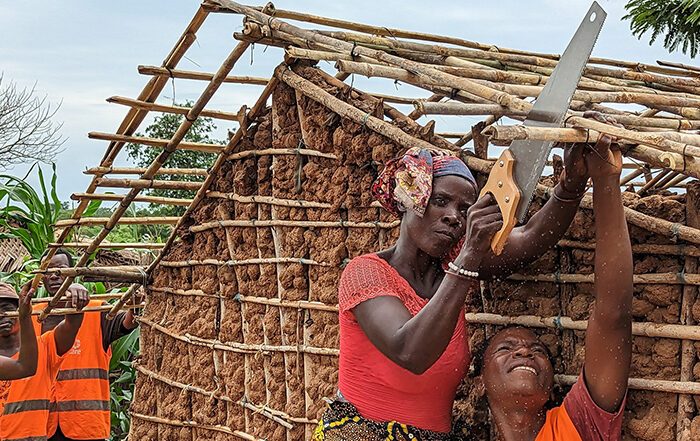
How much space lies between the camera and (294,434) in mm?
3863

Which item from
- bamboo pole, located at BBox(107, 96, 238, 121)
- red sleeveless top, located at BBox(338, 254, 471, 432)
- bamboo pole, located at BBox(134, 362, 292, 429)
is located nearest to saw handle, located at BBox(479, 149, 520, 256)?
red sleeveless top, located at BBox(338, 254, 471, 432)

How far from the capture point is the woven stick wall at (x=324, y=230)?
265 cm

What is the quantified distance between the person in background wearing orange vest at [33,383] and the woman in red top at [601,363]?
3149 mm

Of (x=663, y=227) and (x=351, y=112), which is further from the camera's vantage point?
(x=351, y=112)

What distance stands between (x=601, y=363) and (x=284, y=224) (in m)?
2.00

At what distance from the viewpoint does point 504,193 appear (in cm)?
221

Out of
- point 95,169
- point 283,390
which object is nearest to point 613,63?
point 283,390

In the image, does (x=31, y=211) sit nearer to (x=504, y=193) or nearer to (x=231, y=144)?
(x=231, y=144)

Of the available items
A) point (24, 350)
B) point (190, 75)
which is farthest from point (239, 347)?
point (190, 75)

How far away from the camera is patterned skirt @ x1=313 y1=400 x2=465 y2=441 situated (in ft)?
8.84

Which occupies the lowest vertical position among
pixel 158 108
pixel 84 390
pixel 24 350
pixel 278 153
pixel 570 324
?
pixel 84 390

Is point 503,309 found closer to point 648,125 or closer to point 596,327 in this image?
point 596,327

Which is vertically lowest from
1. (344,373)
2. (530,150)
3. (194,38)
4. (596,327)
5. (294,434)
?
(294,434)

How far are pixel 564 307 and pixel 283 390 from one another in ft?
5.50
